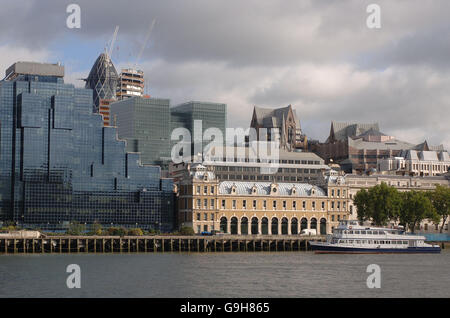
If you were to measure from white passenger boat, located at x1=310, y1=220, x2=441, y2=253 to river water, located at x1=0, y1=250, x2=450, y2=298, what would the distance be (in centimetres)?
1518

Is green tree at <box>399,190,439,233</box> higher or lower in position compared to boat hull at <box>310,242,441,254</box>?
higher

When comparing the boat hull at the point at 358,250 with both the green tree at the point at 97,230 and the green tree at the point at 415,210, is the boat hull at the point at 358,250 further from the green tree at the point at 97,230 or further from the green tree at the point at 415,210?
the green tree at the point at 97,230

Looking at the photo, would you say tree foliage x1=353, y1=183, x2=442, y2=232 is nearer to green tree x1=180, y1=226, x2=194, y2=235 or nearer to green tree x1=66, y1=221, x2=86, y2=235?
green tree x1=180, y1=226, x2=194, y2=235

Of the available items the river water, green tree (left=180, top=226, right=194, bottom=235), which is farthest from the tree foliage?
the river water

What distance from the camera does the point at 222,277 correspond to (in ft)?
340

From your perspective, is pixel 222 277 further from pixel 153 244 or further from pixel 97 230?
pixel 97 230

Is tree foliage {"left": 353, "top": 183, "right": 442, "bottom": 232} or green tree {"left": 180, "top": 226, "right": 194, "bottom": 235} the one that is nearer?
green tree {"left": 180, "top": 226, "right": 194, "bottom": 235}

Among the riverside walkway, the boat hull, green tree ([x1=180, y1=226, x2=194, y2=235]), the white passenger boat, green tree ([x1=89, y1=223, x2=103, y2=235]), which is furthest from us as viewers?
green tree ([x1=89, y1=223, x2=103, y2=235])

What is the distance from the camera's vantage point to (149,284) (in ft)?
314

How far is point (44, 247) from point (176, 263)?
45082 millimetres

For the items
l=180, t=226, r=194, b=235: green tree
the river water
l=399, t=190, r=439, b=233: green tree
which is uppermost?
l=399, t=190, r=439, b=233: green tree

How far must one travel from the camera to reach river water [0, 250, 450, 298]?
292ft
